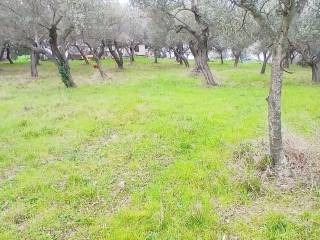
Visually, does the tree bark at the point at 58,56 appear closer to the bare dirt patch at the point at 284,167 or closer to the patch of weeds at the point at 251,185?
the bare dirt patch at the point at 284,167

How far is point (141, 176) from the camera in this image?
1133 centimetres

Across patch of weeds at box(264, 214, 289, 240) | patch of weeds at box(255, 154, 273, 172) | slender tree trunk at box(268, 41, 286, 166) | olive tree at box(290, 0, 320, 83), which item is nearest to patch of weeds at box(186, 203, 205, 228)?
patch of weeds at box(264, 214, 289, 240)

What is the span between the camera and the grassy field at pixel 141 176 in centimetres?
850

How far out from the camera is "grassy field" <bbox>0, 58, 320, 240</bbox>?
27.9 feet

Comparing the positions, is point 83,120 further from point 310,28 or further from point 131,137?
point 310,28

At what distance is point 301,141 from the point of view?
1374cm

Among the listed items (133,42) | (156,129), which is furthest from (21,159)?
(133,42)

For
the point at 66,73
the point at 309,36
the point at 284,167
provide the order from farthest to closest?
the point at 66,73
the point at 309,36
the point at 284,167

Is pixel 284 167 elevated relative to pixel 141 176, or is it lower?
elevated

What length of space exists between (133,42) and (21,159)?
54163 mm

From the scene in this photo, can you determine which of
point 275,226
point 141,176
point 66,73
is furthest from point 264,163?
point 66,73

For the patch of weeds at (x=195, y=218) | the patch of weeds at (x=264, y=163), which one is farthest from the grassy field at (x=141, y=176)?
the patch of weeds at (x=264, y=163)

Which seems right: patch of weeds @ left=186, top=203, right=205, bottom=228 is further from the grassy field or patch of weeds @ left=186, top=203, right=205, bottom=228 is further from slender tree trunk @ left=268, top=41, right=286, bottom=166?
slender tree trunk @ left=268, top=41, right=286, bottom=166

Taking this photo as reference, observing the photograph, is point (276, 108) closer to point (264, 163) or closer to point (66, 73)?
point (264, 163)
